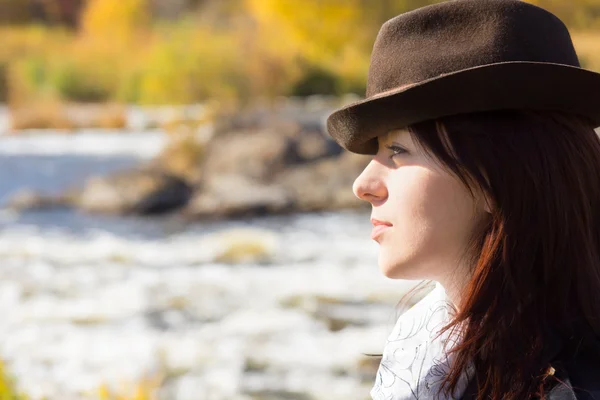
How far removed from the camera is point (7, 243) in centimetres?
716

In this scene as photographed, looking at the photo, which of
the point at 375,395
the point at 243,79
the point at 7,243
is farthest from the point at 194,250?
the point at 375,395

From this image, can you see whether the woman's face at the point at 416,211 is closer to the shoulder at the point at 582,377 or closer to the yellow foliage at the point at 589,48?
the shoulder at the point at 582,377

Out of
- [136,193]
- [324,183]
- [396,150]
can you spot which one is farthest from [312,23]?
[396,150]

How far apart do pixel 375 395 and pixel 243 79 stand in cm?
923

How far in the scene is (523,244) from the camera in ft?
2.59

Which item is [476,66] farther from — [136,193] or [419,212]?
[136,193]

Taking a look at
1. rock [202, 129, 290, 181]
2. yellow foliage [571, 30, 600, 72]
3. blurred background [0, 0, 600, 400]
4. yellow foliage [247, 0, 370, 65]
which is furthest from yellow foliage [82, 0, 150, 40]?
yellow foliage [571, 30, 600, 72]

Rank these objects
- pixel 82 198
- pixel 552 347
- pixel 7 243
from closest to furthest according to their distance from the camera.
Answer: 1. pixel 552 347
2. pixel 7 243
3. pixel 82 198

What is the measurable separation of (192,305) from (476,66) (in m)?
4.77

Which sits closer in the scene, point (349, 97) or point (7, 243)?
point (7, 243)

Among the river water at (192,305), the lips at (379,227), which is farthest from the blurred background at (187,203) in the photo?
the lips at (379,227)

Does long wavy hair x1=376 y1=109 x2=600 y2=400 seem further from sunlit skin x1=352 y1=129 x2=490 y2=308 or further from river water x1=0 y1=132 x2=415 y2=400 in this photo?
river water x1=0 y1=132 x2=415 y2=400

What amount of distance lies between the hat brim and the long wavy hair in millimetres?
19

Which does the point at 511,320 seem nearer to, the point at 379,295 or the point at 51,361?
the point at 51,361
